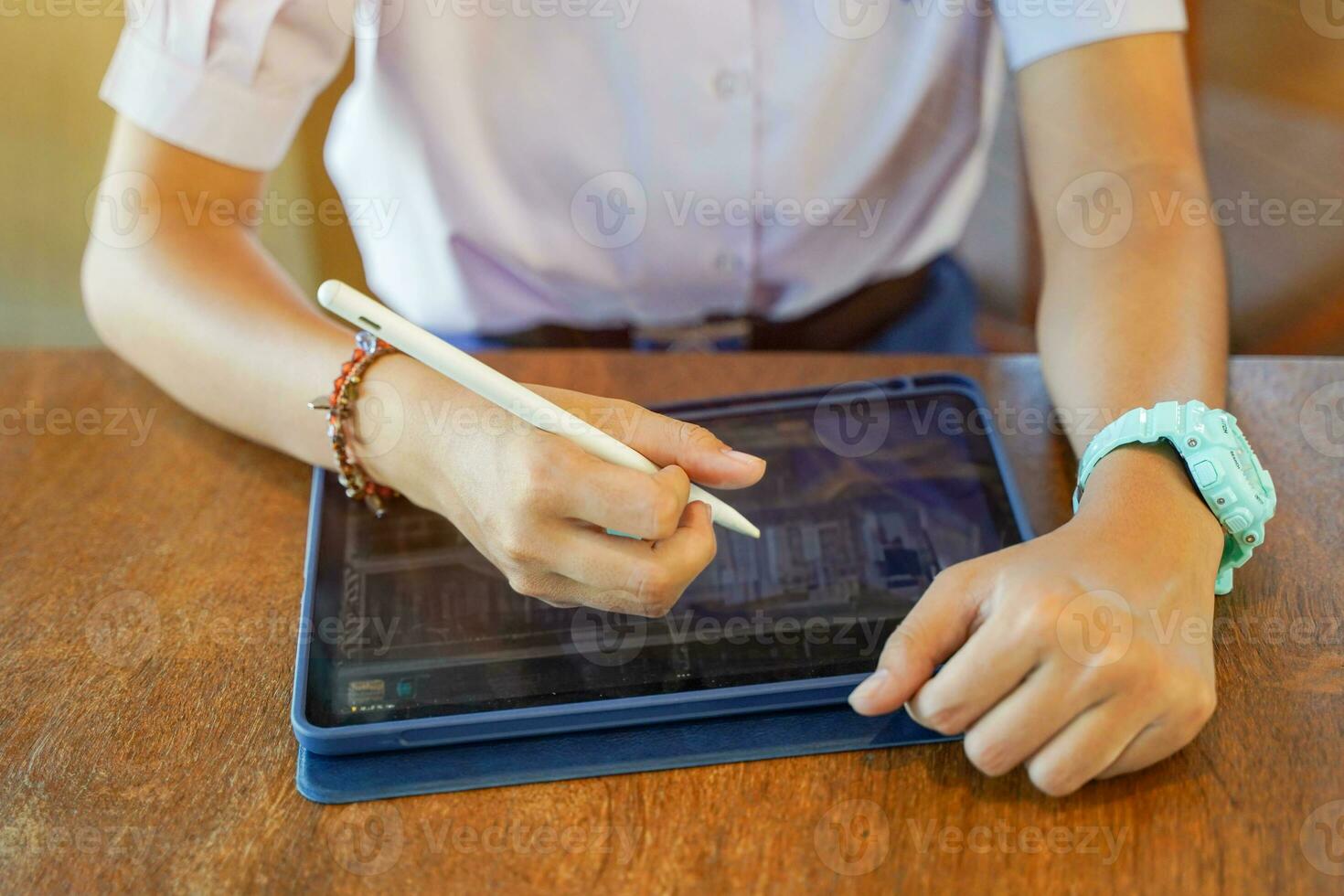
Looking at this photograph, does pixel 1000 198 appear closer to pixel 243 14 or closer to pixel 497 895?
pixel 243 14

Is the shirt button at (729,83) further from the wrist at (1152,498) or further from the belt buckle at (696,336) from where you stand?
the wrist at (1152,498)

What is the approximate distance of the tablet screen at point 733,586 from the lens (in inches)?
20.7

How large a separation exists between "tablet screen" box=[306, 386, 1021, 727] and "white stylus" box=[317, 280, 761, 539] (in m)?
0.10

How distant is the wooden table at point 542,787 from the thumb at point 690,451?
0.43ft

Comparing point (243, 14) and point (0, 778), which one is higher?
point (243, 14)

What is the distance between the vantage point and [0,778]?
51cm

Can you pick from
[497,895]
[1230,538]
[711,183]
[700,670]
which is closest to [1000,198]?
[711,183]

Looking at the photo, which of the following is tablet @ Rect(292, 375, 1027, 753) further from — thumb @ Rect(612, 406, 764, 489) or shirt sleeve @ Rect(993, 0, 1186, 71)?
shirt sleeve @ Rect(993, 0, 1186, 71)

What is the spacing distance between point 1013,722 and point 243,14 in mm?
625

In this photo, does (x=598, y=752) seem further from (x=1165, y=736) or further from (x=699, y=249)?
(x=699, y=249)

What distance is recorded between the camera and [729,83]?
830 millimetres

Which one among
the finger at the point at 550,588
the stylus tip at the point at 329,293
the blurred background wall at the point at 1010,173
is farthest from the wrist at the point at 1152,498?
the blurred background wall at the point at 1010,173

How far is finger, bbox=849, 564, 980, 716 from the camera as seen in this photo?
1.56 ft

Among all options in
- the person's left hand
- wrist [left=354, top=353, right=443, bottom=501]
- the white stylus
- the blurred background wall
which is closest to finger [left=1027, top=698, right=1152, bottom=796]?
the person's left hand
